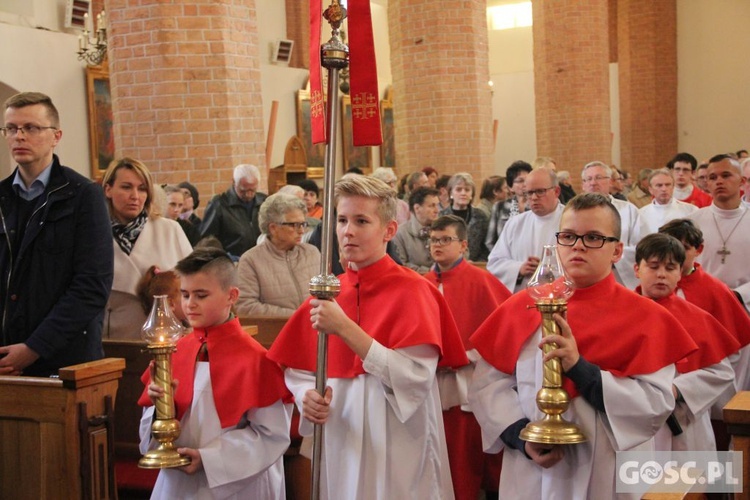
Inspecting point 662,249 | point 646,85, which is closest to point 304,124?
point 646,85

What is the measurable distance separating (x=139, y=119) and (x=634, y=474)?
5.83 meters

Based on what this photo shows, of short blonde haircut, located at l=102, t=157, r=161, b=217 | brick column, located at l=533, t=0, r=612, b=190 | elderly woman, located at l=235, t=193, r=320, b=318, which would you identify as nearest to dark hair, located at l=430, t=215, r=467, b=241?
elderly woman, located at l=235, t=193, r=320, b=318

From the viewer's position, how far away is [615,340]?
316cm

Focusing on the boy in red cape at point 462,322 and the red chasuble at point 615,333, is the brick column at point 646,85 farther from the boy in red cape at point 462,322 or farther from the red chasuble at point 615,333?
the red chasuble at point 615,333

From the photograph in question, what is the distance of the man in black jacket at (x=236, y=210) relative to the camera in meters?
7.74

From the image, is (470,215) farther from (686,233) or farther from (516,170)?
(686,233)

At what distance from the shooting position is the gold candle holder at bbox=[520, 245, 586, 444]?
2805 mm

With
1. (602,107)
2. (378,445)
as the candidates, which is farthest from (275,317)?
(602,107)

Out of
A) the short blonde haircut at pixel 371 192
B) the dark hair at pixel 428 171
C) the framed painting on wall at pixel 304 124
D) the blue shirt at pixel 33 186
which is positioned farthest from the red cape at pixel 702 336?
the framed painting on wall at pixel 304 124

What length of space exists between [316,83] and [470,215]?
5.39 meters

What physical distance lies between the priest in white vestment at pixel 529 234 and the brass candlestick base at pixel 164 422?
11.0ft

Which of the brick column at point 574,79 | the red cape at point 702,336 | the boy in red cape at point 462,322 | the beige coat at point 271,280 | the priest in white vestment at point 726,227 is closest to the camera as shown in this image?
the red cape at point 702,336

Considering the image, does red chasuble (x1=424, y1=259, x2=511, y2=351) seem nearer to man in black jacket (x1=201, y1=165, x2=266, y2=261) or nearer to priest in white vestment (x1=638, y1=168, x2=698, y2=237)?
man in black jacket (x1=201, y1=165, x2=266, y2=261)

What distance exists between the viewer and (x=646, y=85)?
2181 cm
